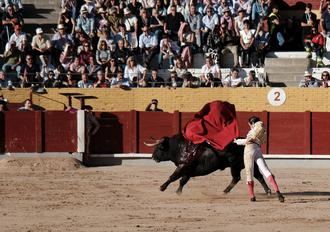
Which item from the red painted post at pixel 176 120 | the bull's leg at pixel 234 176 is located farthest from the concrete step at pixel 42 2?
the bull's leg at pixel 234 176

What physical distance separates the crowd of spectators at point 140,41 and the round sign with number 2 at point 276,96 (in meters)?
0.40

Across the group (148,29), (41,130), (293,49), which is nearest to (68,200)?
(41,130)

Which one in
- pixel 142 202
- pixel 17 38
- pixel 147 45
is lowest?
pixel 142 202

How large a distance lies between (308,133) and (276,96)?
3.78 feet

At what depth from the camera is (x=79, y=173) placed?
1675 cm

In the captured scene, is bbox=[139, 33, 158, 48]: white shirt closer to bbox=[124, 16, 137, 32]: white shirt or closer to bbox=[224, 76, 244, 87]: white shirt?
bbox=[124, 16, 137, 32]: white shirt

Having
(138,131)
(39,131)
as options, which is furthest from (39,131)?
(138,131)

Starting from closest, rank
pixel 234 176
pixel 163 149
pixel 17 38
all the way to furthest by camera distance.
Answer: pixel 234 176 → pixel 163 149 → pixel 17 38

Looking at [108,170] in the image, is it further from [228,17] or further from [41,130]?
[228,17]

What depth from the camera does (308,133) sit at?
1852 centimetres

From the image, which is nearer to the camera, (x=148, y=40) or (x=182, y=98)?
(x=182, y=98)

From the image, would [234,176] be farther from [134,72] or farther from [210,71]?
[134,72]

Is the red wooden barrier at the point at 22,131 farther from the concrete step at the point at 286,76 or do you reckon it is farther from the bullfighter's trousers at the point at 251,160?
the bullfighter's trousers at the point at 251,160

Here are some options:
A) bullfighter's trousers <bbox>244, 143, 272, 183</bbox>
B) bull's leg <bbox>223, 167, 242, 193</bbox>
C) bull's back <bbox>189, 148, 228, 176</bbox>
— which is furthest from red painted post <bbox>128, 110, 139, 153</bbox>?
bullfighter's trousers <bbox>244, 143, 272, 183</bbox>
